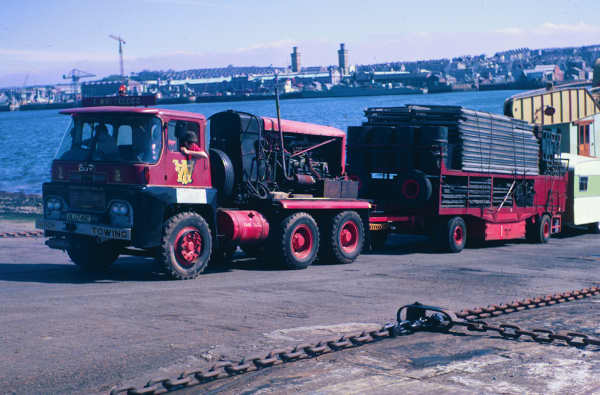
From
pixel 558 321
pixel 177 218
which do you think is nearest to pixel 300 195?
pixel 177 218

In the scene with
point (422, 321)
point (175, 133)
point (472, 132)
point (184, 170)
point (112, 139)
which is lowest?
point (422, 321)

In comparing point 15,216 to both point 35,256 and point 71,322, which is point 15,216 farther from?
point 71,322

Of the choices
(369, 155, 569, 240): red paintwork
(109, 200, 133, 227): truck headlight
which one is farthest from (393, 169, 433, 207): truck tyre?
(109, 200, 133, 227): truck headlight

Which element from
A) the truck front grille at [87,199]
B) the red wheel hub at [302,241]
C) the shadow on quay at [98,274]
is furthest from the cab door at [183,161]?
the red wheel hub at [302,241]

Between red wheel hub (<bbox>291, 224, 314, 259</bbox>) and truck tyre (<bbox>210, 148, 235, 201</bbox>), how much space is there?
1.62 meters

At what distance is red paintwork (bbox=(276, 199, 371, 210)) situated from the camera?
539 inches

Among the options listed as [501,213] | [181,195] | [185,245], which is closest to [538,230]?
[501,213]

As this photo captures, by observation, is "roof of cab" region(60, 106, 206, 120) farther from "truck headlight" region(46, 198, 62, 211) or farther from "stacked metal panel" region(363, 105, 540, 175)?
"stacked metal panel" region(363, 105, 540, 175)

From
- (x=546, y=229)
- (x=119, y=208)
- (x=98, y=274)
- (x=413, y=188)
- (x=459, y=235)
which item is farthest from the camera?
(x=546, y=229)

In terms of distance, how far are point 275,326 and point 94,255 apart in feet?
17.3

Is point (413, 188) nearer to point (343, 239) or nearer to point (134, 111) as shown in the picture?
point (343, 239)

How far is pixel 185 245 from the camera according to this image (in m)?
11.9

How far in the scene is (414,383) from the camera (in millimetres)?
6320

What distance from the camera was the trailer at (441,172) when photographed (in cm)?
1706
